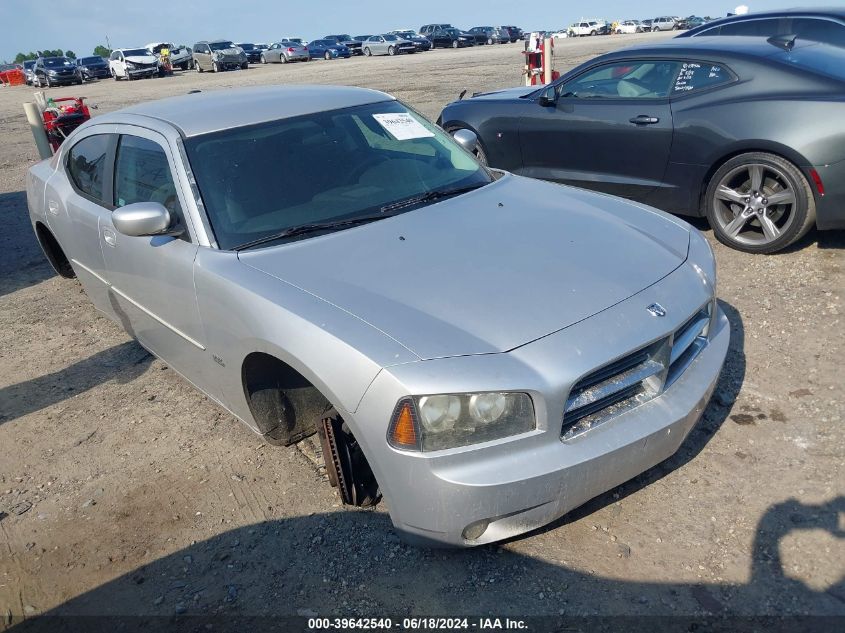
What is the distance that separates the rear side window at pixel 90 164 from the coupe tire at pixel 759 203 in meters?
4.32

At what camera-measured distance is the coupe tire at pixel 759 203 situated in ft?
15.5

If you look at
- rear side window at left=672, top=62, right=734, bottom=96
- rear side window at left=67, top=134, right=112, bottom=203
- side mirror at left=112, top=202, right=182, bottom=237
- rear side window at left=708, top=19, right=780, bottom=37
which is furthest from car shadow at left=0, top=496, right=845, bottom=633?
rear side window at left=708, top=19, right=780, bottom=37

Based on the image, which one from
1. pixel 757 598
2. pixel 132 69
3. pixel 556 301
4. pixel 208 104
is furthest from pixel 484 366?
pixel 132 69

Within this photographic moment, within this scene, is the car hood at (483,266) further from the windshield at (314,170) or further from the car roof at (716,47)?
the car roof at (716,47)

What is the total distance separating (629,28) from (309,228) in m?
69.8

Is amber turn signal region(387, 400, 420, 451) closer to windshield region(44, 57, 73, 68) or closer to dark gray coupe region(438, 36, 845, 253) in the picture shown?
dark gray coupe region(438, 36, 845, 253)

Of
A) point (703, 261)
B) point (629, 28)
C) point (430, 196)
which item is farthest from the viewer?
point (629, 28)

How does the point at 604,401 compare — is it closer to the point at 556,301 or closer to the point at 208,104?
the point at 556,301

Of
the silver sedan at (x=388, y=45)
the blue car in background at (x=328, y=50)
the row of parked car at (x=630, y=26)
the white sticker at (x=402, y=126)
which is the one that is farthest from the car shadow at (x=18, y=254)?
the row of parked car at (x=630, y=26)

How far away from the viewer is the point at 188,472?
3.27 meters

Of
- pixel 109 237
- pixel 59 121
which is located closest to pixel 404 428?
pixel 109 237

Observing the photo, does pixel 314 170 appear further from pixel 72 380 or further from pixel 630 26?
pixel 630 26

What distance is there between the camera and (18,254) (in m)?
6.86

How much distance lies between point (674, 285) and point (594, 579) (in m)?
1.18
